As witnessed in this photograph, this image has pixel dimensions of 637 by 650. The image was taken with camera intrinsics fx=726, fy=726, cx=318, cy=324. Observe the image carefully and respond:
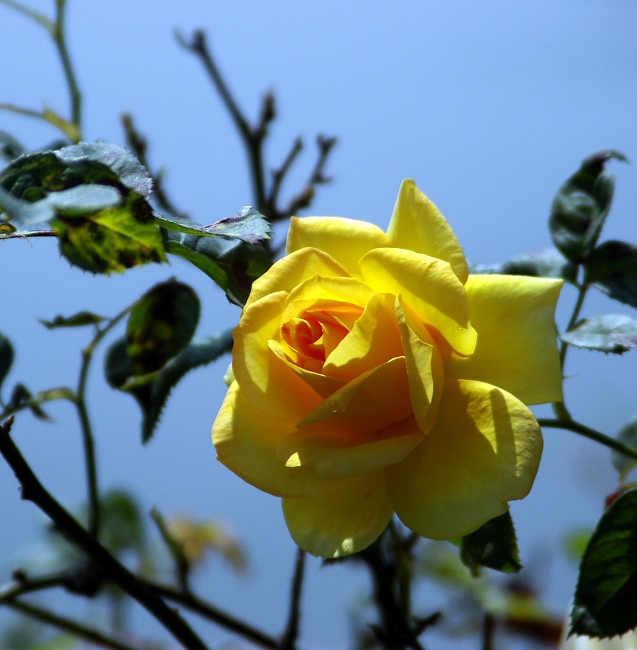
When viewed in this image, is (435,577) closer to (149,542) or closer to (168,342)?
(149,542)

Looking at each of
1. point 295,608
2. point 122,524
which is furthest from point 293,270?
point 122,524

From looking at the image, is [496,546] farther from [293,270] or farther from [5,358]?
[5,358]

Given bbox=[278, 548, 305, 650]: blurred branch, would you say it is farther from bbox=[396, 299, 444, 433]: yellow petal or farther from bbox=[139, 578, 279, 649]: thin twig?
bbox=[396, 299, 444, 433]: yellow petal

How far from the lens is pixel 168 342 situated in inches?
14.6

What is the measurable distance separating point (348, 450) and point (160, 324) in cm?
17

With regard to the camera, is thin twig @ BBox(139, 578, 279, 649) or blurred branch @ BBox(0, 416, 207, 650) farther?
thin twig @ BBox(139, 578, 279, 649)

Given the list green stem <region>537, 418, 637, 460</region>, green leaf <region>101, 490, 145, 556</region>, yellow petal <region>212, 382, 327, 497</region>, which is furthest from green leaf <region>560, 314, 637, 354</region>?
green leaf <region>101, 490, 145, 556</region>

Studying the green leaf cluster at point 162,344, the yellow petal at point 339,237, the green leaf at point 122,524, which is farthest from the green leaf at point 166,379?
the green leaf at point 122,524

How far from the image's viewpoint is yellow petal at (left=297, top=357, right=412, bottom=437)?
0.79 ft

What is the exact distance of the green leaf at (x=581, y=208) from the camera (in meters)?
0.39

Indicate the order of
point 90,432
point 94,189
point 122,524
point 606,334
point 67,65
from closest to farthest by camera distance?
point 94,189 < point 606,334 < point 90,432 < point 67,65 < point 122,524

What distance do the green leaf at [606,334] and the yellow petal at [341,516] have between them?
118mm

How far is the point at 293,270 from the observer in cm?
26

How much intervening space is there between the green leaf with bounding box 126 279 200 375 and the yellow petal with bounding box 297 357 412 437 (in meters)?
0.13
